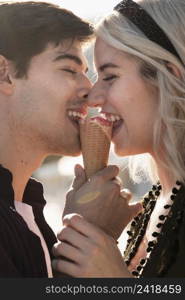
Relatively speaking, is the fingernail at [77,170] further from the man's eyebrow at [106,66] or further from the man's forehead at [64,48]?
the man's forehead at [64,48]

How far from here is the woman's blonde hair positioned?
4355 millimetres

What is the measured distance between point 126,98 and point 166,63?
0.36 meters

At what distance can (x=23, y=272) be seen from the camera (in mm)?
3924

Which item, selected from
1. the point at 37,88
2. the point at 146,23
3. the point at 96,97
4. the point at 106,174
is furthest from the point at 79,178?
the point at 146,23

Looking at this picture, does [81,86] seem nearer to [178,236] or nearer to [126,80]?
[126,80]

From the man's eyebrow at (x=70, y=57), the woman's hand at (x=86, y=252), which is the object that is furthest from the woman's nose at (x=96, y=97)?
the woman's hand at (x=86, y=252)

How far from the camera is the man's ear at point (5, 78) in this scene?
474 cm

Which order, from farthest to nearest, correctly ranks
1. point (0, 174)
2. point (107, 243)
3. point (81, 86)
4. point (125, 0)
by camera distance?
point (81, 86), point (125, 0), point (0, 174), point (107, 243)

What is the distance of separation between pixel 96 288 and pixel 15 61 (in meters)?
1.84

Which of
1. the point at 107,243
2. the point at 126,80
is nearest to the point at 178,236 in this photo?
the point at 107,243

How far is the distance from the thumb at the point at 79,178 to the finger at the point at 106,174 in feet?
0.42

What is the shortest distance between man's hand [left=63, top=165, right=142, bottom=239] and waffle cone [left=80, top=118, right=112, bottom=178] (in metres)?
0.11

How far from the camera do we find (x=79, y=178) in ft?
14.7

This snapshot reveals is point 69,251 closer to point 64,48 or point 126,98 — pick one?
point 126,98
